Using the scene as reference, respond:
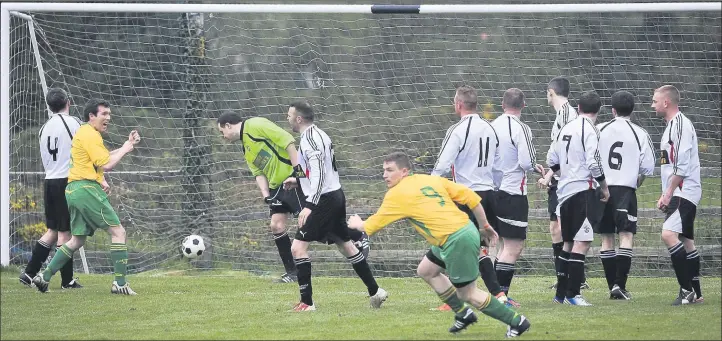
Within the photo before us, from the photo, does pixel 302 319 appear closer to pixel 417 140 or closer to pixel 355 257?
pixel 355 257

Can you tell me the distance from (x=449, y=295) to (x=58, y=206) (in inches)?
216

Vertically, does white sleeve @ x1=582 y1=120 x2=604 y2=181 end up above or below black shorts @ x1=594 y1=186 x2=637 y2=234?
above

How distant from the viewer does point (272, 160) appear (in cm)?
1095

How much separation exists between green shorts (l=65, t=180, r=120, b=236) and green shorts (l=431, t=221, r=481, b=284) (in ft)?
15.0

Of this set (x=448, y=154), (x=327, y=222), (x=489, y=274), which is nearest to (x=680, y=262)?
(x=489, y=274)

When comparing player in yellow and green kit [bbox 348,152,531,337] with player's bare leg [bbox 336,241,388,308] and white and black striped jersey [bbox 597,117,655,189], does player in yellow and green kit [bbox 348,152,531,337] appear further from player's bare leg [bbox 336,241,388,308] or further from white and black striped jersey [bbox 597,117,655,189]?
white and black striped jersey [bbox 597,117,655,189]

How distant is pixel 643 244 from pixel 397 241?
3548mm

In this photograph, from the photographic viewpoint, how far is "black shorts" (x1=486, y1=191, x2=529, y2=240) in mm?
9453

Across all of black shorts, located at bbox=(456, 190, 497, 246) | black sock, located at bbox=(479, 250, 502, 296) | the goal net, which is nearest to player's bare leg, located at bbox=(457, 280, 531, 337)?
black sock, located at bbox=(479, 250, 502, 296)

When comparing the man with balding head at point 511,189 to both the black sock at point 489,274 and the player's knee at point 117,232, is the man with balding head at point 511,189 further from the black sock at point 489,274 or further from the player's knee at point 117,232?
the player's knee at point 117,232

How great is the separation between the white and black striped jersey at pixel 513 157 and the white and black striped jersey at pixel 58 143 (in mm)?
4820

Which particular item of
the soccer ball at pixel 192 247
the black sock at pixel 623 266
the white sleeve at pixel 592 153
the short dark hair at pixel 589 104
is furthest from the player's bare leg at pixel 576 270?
the soccer ball at pixel 192 247

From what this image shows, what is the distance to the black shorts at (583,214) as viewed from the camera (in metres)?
9.44

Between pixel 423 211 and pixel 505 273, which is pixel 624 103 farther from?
pixel 423 211
